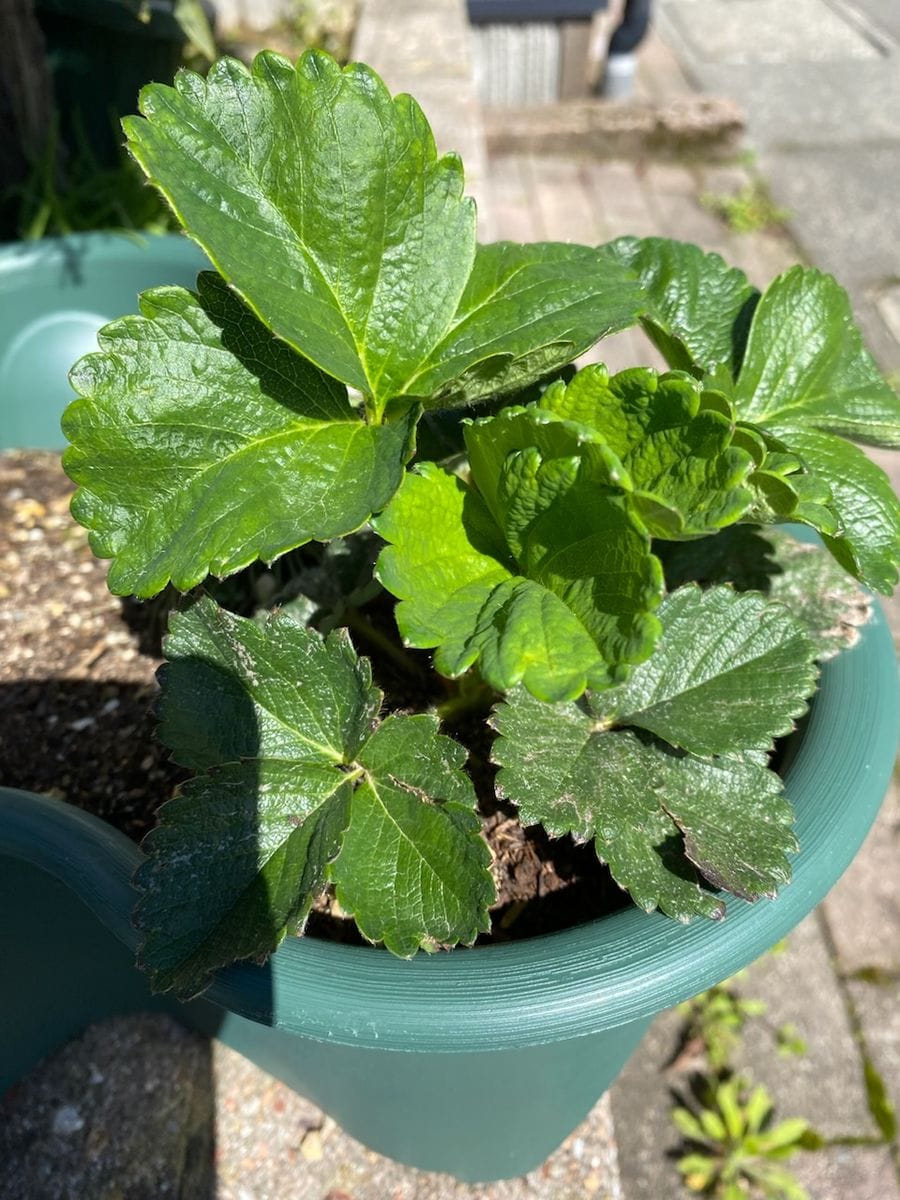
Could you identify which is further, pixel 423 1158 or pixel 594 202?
pixel 594 202

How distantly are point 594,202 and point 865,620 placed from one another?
99.3 inches

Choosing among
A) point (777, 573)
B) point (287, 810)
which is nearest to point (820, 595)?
point (777, 573)

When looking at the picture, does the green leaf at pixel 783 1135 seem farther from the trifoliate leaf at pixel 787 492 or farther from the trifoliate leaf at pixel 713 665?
the trifoliate leaf at pixel 787 492

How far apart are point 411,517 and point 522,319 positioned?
0.16m

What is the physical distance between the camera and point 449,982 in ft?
2.13

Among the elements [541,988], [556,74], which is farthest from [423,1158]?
[556,74]

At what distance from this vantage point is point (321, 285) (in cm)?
64

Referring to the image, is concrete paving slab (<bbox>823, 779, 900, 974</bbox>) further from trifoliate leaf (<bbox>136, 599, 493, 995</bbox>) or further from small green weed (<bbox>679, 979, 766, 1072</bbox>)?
trifoliate leaf (<bbox>136, 599, 493, 995</bbox>)

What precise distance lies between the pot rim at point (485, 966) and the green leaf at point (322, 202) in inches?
15.4

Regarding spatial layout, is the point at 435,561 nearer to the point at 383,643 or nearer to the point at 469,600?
the point at 469,600

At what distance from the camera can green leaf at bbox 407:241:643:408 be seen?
0.61 meters

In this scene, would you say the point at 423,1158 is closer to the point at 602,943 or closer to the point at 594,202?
the point at 602,943

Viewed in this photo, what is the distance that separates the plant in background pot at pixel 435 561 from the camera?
0.58m

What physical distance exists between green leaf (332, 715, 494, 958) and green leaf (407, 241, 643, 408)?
230 mm
